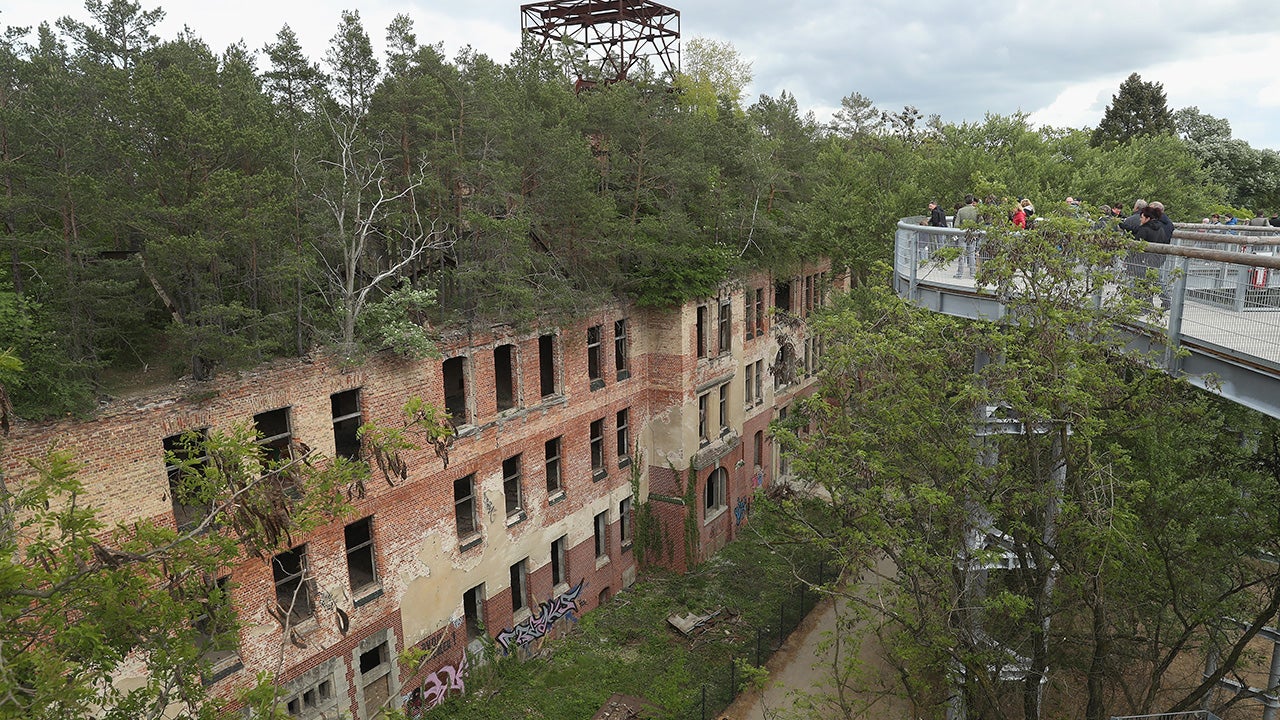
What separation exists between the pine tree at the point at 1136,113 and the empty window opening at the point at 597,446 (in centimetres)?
4258

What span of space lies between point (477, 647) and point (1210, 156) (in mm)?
46613

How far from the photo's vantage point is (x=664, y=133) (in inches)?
974

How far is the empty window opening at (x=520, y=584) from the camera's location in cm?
2244

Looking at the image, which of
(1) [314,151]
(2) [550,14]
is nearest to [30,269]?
(1) [314,151]

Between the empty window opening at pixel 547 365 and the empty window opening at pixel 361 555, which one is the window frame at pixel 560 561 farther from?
the empty window opening at pixel 361 555

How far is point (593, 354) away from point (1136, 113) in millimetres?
46177

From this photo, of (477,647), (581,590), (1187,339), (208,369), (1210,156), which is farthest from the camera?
(1210,156)

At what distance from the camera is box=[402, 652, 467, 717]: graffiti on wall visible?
19000 mm

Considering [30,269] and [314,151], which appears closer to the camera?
[30,269]

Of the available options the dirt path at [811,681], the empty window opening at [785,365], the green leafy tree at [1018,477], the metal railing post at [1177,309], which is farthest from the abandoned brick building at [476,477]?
the metal railing post at [1177,309]

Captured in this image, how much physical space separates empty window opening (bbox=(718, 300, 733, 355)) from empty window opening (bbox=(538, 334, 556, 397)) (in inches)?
325

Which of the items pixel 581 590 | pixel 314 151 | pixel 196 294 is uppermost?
pixel 314 151

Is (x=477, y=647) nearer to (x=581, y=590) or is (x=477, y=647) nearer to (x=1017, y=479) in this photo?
(x=581, y=590)

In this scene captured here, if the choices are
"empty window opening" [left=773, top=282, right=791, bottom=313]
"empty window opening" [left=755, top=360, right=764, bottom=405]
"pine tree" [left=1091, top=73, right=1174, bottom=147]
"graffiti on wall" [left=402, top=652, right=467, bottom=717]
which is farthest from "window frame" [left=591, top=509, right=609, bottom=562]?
"pine tree" [left=1091, top=73, right=1174, bottom=147]
